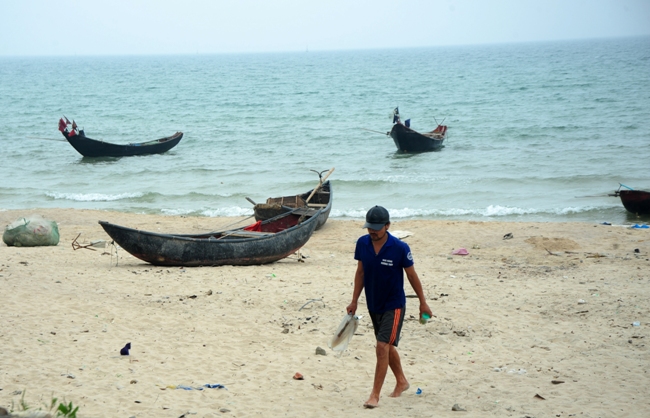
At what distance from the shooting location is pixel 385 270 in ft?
17.0

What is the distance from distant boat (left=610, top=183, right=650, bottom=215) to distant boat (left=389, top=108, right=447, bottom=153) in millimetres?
10722

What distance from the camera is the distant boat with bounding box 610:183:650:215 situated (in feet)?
52.7

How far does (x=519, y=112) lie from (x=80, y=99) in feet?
127

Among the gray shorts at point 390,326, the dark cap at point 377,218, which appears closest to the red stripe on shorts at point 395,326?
the gray shorts at point 390,326

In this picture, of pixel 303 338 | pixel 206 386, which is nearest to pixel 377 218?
pixel 206 386

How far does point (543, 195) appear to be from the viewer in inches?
779

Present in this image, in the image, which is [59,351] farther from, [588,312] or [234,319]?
[588,312]

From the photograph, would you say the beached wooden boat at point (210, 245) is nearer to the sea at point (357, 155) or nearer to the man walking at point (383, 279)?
the man walking at point (383, 279)

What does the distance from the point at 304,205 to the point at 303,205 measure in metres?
0.03

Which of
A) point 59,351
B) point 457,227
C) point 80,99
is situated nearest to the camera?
point 59,351

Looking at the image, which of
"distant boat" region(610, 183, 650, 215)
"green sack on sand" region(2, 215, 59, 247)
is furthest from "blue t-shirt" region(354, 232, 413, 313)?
"distant boat" region(610, 183, 650, 215)

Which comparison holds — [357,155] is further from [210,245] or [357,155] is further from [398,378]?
[398,378]

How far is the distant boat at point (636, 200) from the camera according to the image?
16078mm

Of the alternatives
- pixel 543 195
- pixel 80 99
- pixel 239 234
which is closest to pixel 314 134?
pixel 543 195
